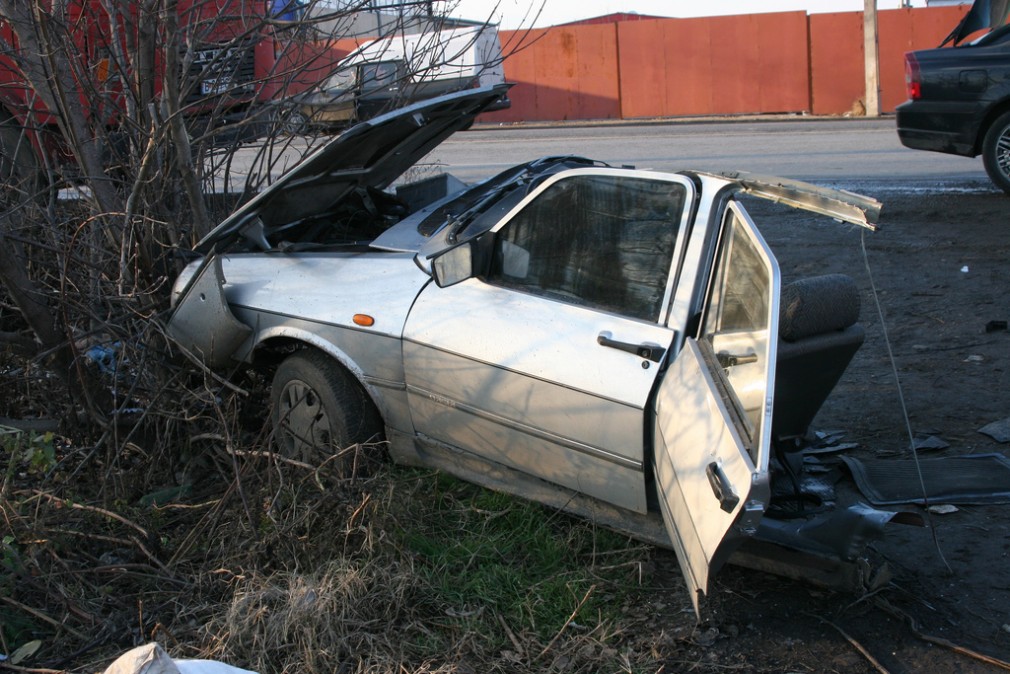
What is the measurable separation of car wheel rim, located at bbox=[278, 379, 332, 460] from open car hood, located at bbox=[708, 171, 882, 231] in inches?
84.0

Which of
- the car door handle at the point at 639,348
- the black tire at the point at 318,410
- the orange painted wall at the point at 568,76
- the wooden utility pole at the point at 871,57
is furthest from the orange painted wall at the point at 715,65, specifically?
the car door handle at the point at 639,348

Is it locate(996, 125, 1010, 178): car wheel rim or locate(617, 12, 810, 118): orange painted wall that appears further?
locate(617, 12, 810, 118): orange painted wall

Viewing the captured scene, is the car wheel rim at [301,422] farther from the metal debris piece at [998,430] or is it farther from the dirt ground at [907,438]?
the metal debris piece at [998,430]

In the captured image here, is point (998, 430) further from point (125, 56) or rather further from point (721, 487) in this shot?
point (125, 56)

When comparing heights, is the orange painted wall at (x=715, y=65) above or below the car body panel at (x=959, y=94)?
above

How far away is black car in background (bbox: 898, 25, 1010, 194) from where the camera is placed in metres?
8.56

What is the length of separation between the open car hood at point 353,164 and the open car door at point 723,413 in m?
1.91

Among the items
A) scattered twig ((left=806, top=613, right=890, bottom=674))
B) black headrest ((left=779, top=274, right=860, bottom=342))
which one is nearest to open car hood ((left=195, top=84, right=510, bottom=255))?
black headrest ((left=779, top=274, right=860, bottom=342))

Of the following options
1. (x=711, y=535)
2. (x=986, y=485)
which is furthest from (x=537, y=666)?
(x=986, y=485)

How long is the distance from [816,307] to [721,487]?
1176 millimetres

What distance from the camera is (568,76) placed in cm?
2469

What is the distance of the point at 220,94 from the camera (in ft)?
17.9

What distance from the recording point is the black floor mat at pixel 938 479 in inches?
160

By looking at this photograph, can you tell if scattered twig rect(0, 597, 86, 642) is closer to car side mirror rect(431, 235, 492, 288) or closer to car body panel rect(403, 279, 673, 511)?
car body panel rect(403, 279, 673, 511)
